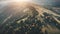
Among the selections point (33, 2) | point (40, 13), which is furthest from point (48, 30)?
point (33, 2)

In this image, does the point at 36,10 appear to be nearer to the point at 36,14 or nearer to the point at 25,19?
the point at 36,14

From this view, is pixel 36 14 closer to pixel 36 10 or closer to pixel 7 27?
pixel 36 10

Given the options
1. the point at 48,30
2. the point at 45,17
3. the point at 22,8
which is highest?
the point at 22,8

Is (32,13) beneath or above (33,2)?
beneath

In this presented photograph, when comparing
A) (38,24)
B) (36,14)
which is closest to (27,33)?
(38,24)

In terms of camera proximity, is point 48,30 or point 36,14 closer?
point 48,30

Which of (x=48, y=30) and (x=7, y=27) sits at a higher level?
(x=7, y=27)

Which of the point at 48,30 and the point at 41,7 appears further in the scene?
the point at 41,7
